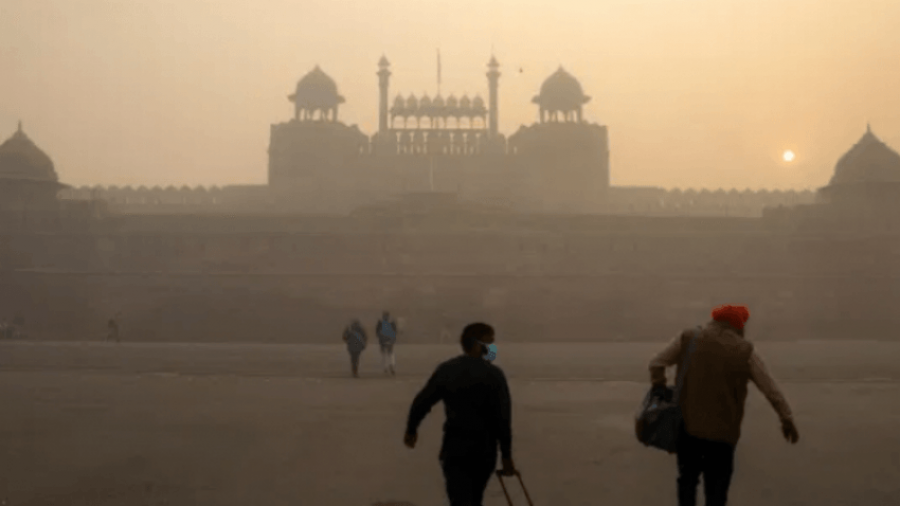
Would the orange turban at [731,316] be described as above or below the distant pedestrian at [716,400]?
above

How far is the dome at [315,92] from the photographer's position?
3725 centimetres

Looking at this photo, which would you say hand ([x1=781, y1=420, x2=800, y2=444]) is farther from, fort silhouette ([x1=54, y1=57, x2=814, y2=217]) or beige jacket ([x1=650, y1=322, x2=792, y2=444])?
fort silhouette ([x1=54, y1=57, x2=814, y2=217])

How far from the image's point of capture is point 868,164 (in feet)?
94.6

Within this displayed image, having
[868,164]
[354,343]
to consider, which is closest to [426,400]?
[354,343]

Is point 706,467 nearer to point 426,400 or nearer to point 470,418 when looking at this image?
point 470,418

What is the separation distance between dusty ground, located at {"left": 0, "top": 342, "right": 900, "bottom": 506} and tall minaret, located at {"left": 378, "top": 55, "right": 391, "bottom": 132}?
28.4 m

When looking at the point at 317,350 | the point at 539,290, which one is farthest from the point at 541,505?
the point at 539,290

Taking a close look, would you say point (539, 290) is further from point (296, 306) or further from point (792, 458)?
point (792, 458)

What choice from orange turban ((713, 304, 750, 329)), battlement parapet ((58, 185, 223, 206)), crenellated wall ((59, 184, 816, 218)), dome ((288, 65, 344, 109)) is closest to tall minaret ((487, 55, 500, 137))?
crenellated wall ((59, 184, 816, 218))

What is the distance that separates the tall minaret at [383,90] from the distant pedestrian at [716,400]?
118 ft

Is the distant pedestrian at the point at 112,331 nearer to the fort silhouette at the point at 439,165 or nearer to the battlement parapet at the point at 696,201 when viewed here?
the fort silhouette at the point at 439,165

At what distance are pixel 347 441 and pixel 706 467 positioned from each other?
10.8ft

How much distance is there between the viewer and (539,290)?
2325cm

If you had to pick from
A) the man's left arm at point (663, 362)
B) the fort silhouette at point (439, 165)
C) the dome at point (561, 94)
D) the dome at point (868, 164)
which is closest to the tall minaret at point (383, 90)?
the fort silhouette at point (439, 165)
